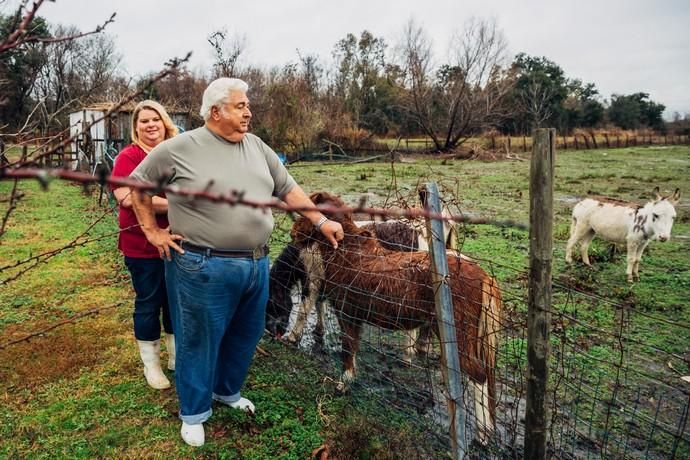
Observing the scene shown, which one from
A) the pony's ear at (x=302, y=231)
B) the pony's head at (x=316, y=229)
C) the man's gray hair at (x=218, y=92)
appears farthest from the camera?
the pony's ear at (x=302, y=231)

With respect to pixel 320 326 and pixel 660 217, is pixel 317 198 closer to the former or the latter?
pixel 320 326

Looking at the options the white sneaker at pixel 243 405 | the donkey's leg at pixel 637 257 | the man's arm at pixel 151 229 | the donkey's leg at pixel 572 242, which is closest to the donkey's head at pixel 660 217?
the donkey's leg at pixel 637 257

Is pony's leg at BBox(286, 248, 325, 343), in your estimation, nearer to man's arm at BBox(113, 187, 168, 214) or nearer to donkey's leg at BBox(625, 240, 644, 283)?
man's arm at BBox(113, 187, 168, 214)

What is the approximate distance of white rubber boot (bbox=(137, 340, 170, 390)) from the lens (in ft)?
11.9

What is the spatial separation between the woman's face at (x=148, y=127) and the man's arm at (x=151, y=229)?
0.82 metres

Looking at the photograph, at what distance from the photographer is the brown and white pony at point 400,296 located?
3.03m

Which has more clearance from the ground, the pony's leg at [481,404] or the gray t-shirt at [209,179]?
the gray t-shirt at [209,179]

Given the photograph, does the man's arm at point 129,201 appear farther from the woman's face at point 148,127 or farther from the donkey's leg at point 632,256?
the donkey's leg at point 632,256

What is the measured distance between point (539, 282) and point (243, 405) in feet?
7.60

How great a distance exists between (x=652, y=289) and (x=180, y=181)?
→ 21.5 ft

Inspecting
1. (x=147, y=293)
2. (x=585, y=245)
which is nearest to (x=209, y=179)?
(x=147, y=293)

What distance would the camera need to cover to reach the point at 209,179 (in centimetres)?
259

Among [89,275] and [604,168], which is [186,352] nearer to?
[89,275]

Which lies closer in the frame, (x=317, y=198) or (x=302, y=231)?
(x=317, y=198)
